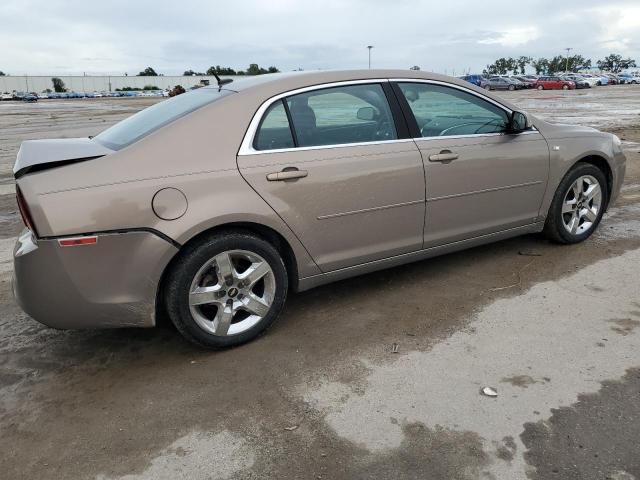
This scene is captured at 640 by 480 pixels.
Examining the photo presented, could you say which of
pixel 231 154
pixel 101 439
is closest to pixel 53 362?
pixel 101 439

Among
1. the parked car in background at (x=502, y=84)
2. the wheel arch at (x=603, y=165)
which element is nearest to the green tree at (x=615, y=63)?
the parked car in background at (x=502, y=84)

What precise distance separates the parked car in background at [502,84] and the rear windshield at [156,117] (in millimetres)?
54436

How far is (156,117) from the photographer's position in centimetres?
348


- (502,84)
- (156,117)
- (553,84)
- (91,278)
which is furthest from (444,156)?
(502,84)

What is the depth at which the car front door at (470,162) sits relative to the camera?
3793mm

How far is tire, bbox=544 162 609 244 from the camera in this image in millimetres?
4582

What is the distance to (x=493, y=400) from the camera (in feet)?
8.72

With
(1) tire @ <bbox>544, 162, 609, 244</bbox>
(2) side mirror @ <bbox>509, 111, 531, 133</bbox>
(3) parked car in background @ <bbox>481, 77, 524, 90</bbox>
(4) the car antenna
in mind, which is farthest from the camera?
(3) parked car in background @ <bbox>481, 77, 524, 90</bbox>

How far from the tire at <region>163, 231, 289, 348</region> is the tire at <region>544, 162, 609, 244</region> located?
265 cm

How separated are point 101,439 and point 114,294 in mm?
762

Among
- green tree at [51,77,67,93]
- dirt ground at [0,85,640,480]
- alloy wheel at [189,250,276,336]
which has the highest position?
green tree at [51,77,67,93]

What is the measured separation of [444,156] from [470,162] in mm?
259

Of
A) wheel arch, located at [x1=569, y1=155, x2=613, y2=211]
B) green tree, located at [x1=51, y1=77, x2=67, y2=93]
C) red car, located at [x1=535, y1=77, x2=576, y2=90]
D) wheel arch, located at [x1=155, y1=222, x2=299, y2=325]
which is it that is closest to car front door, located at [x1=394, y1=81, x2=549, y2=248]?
wheel arch, located at [x1=569, y1=155, x2=613, y2=211]

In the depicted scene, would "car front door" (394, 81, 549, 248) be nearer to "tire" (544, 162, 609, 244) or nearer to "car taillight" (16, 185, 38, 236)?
"tire" (544, 162, 609, 244)
